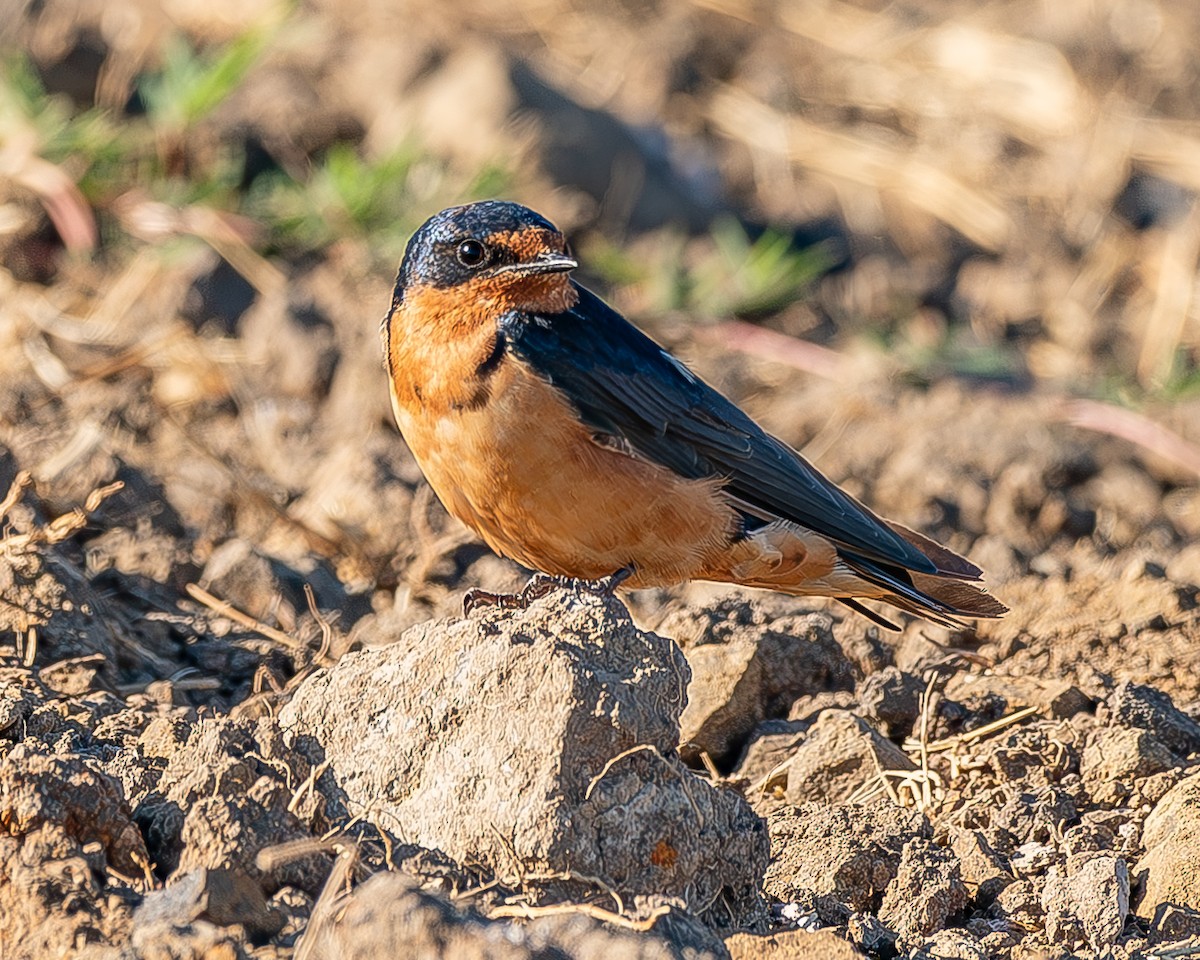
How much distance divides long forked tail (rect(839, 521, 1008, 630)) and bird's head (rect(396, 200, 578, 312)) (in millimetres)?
1275

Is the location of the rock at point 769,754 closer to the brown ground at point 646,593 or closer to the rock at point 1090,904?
the brown ground at point 646,593

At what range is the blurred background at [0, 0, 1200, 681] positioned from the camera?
281 inches

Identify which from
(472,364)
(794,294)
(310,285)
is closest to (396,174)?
(310,285)

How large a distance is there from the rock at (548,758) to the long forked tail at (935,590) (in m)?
1.55

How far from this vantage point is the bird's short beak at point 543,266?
487 centimetres

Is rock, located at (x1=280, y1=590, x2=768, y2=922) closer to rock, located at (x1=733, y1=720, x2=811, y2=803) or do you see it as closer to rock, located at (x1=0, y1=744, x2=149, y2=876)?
rock, located at (x1=0, y1=744, x2=149, y2=876)

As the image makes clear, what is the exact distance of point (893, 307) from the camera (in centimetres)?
980

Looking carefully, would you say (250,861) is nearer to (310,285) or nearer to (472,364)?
(472,364)

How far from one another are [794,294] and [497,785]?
602cm

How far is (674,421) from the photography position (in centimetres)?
521

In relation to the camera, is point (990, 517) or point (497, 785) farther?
point (990, 517)

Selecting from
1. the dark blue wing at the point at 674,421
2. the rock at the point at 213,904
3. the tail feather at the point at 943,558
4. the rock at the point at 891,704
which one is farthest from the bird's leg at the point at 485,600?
the rock at the point at 213,904

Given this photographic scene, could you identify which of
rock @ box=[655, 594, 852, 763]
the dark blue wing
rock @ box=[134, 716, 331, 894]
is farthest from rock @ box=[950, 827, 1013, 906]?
rock @ box=[134, 716, 331, 894]

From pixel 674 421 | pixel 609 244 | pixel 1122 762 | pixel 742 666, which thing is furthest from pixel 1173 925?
pixel 609 244
